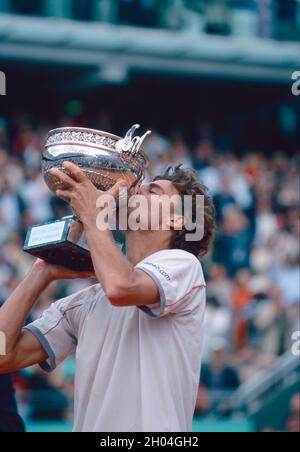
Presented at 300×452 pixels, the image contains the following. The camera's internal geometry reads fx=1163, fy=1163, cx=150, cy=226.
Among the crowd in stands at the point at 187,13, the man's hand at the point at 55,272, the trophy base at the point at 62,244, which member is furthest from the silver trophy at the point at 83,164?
the crowd in stands at the point at 187,13

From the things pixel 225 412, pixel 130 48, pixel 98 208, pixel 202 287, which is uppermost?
pixel 130 48

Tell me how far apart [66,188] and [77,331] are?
1.99 feet

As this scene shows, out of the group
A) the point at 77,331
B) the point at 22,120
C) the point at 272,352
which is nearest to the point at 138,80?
the point at 22,120

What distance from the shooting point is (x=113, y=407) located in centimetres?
392

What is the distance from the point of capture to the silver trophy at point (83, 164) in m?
4.03

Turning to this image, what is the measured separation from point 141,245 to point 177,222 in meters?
0.16

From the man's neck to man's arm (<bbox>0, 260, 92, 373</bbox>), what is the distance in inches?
8.2

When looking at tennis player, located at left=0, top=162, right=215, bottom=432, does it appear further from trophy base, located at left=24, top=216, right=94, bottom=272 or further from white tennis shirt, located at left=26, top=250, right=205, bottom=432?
trophy base, located at left=24, top=216, right=94, bottom=272

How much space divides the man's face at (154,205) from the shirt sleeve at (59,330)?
0.39m

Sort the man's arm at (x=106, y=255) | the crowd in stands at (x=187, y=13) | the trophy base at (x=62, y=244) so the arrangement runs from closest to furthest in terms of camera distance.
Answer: the man's arm at (x=106, y=255) → the trophy base at (x=62, y=244) → the crowd in stands at (x=187, y=13)

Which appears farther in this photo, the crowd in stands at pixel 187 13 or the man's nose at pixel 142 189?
the crowd in stands at pixel 187 13

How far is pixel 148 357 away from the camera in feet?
12.9

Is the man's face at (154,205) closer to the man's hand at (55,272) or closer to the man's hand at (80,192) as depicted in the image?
the man's hand at (80,192)

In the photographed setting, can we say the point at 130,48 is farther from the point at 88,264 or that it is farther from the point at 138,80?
the point at 88,264
